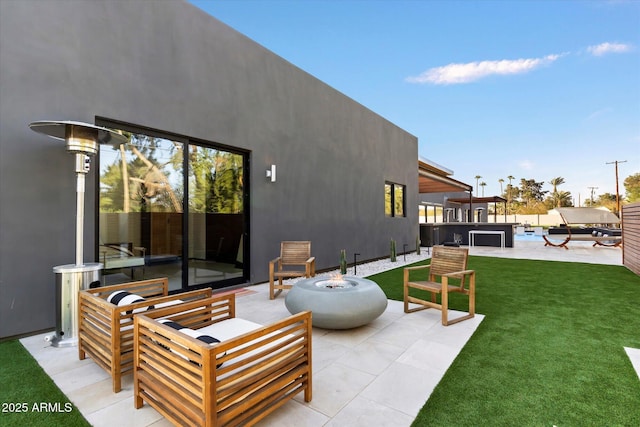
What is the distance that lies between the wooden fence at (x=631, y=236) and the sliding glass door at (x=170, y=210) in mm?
9142

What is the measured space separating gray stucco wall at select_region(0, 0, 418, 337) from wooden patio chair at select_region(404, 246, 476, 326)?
10.4 feet

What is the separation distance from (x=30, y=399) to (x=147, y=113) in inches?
143

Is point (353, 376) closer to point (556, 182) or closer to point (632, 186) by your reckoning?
point (632, 186)

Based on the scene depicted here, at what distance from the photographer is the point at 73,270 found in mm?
3195

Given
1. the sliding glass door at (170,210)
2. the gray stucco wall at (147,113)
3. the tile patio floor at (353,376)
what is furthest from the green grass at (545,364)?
the sliding glass door at (170,210)

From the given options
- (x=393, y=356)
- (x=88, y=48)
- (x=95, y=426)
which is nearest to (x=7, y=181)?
(x=88, y=48)

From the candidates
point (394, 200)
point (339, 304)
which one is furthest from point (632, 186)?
point (339, 304)

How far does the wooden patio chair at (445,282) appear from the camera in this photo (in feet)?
12.5

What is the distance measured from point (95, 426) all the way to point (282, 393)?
45.4 inches

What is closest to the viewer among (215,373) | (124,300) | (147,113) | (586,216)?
(215,373)

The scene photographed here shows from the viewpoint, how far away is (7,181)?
11.0ft

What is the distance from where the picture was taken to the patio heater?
317 cm

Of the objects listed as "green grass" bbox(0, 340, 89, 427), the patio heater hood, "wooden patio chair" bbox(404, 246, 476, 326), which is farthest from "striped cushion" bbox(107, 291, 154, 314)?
"wooden patio chair" bbox(404, 246, 476, 326)

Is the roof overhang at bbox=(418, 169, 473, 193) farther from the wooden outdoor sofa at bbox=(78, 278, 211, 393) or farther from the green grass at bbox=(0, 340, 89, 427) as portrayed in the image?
the green grass at bbox=(0, 340, 89, 427)
